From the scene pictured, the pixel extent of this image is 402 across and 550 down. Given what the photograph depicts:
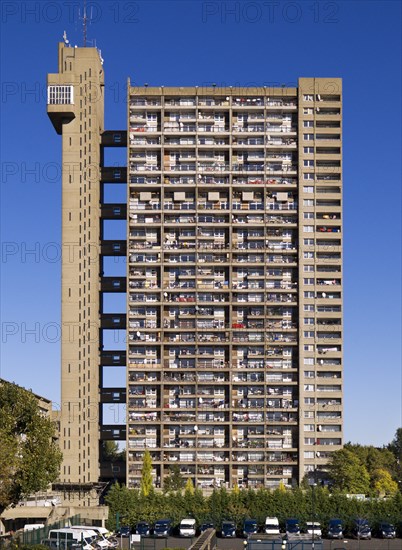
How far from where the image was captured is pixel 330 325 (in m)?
162

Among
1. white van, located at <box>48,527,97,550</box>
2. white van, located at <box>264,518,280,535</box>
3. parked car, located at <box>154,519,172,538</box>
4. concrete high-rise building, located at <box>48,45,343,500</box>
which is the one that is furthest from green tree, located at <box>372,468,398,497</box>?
white van, located at <box>48,527,97,550</box>

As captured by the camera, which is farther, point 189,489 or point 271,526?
point 189,489

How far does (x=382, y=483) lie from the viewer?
168250mm

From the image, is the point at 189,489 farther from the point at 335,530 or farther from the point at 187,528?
the point at 335,530

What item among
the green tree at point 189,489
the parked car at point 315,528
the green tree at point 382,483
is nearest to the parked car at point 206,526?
the green tree at point 189,489

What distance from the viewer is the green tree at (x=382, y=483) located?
163 m

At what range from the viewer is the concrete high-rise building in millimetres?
158125

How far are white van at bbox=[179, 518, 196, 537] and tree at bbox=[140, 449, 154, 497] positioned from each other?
14.2m

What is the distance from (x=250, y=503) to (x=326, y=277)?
47.2 m

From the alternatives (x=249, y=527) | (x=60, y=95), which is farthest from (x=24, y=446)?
(x=60, y=95)

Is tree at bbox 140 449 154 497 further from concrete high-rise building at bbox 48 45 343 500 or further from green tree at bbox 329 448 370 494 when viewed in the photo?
green tree at bbox 329 448 370 494

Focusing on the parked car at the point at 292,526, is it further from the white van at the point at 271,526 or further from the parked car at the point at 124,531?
the parked car at the point at 124,531

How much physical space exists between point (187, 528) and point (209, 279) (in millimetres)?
49835

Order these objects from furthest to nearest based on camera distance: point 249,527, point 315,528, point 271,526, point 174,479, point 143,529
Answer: point 174,479 < point 143,529 < point 271,526 < point 249,527 < point 315,528
